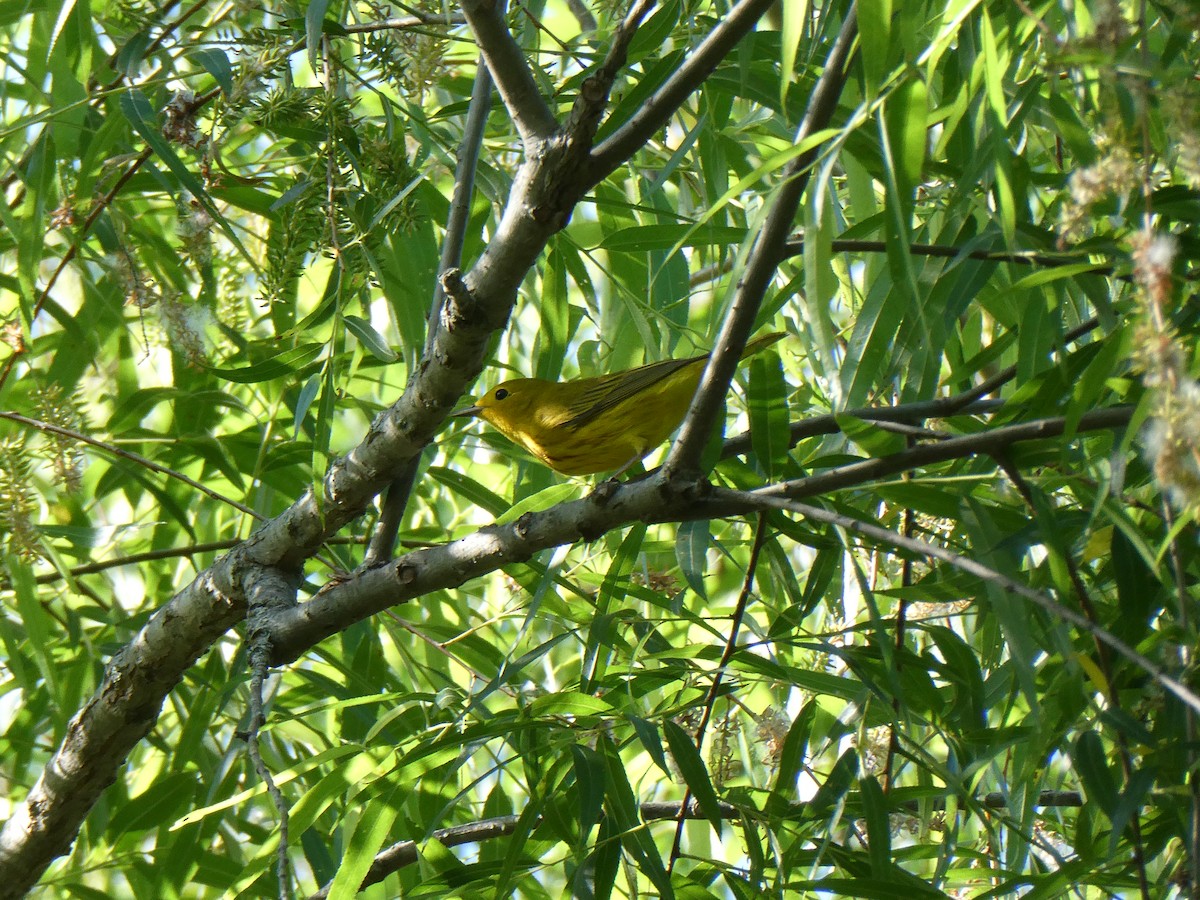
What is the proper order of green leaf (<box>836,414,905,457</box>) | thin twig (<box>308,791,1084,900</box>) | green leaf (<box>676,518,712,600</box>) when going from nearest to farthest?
green leaf (<box>836,414,905,457</box>)
green leaf (<box>676,518,712,600</box>)
thin twig (<box>308,791,1084,900</box>)

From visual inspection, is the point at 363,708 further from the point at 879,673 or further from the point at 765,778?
the point at 879,673

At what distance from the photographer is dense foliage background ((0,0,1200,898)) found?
138cm

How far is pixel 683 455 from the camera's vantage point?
158 cm

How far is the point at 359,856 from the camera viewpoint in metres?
1.88

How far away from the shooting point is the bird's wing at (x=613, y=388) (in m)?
2.76

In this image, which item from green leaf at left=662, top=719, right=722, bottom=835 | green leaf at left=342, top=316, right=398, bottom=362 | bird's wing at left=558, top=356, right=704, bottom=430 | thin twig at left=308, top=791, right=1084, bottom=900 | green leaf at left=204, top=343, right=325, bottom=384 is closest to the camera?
green leaf at left=662, top=719, right=722, bottom=835

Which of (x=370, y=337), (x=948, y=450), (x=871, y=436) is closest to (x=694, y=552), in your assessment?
(x=871, y=436)

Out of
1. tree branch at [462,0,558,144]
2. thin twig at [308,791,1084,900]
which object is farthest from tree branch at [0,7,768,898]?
thin twig at [308,791,1084,900]

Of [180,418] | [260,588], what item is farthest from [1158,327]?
[180,418]

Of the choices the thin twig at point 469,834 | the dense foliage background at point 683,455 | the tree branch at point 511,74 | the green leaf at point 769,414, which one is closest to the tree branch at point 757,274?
the dense foliage background at point 683,455

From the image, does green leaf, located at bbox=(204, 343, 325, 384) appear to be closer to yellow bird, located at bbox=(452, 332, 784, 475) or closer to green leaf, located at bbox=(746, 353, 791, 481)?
yellow bird, located at bbox=(452, 332, 784, 475)

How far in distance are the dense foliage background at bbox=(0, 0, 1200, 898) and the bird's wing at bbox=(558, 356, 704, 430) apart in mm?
77

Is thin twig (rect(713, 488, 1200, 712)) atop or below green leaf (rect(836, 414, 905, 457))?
below

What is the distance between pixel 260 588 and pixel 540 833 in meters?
0.65
